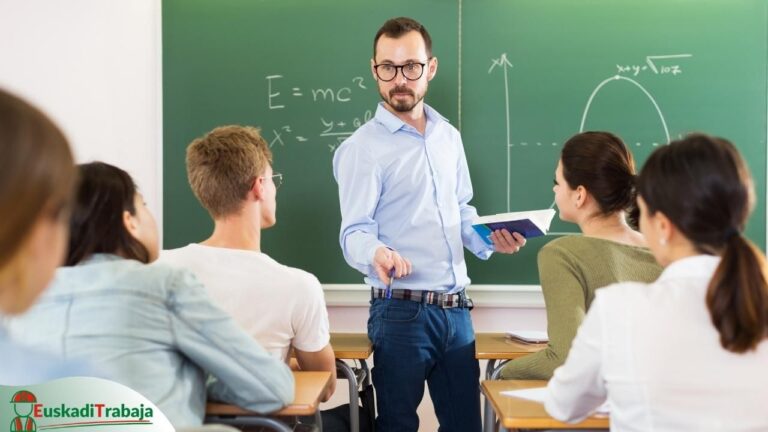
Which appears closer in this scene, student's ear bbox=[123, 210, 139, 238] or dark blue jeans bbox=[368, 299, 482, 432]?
student's ear bbox=[123, 210, 139, 238]

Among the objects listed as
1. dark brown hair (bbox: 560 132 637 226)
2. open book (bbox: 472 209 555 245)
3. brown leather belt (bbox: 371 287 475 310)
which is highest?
dark brown hair (bbox: 560 132 637 226)

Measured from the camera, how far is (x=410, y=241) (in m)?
2.84

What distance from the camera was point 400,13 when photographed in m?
3.41

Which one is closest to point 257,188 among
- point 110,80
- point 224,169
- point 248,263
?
point 224,169

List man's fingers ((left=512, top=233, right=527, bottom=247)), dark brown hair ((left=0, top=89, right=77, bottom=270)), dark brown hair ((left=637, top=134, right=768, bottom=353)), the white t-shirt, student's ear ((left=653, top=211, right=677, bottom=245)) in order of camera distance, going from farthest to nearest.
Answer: man's fingers ((left=512, top=233, right=527, bottom=247)) → the white t-shirt → student's ear ((left=653, top=211, right=677, bottom=245)) → dark brown hair ((left=637, top=134, right=768, bottom=353)) → dark brown hair ((left=0, top=89, right=77, bottom=270))

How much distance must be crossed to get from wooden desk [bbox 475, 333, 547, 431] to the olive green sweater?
0.51 metres

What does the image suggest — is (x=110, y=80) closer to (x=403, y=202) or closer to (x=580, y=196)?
(x=403, y=202)

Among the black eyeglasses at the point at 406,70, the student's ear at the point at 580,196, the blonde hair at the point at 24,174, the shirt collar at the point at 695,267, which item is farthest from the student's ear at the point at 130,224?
the black eyeglasses at the point at 406,70

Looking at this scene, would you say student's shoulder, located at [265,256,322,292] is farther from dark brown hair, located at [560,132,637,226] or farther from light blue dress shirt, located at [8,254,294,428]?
dark brown hair, located at [560,132,637,226]

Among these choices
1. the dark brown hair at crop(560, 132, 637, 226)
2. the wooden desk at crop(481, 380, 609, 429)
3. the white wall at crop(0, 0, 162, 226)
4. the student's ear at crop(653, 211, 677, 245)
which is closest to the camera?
the student's ear at crop(653, 211, 677, 245)

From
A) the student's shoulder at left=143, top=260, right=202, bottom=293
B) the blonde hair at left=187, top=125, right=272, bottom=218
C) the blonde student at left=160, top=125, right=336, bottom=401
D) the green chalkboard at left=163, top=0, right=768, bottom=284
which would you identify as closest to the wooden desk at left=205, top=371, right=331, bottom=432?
the blonde student at left=160, top=125, right=336, bottom=401

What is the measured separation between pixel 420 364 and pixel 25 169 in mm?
2127

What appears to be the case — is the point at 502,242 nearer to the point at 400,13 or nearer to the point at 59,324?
the point at 400,13

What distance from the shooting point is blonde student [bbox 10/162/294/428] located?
5.09ft
